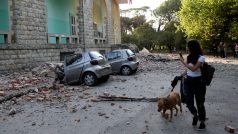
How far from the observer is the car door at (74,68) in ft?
46.9

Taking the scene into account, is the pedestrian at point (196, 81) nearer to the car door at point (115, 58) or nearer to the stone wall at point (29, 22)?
the car door at point (115, 58)

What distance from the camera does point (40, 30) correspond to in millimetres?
20016

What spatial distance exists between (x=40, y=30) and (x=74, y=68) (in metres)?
6.71

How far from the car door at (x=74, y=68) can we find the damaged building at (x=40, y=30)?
12.9 feet

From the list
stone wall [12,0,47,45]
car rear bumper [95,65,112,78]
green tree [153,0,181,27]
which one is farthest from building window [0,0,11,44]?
green tree [153,0,181,27]

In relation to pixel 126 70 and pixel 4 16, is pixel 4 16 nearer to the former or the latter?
pixel 4 16

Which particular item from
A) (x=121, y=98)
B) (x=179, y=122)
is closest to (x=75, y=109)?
(x=121, y=98)

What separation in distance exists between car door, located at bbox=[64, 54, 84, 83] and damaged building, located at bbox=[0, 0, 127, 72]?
393 centimetres

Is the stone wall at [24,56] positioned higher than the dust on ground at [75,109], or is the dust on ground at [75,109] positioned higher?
the stone wall at [24,56]

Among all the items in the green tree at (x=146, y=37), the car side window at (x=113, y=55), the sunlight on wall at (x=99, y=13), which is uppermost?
the sunlight on wall at (x=99, y=13)

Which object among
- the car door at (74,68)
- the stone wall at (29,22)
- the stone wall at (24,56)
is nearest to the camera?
the car door at (74,68)

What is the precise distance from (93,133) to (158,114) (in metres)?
2.06

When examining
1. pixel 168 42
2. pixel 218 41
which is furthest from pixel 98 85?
pixel 168 42

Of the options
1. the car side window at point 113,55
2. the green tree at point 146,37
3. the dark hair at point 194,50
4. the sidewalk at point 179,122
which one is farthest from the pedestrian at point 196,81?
the green tree at point 146,37
